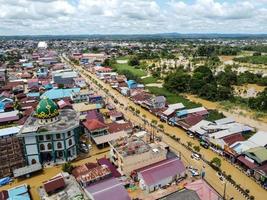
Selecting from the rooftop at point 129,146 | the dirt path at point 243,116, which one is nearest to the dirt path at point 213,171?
the rooftop at point 129,146

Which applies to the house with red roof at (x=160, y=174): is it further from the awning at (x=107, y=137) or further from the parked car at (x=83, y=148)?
the parked car at (x=83, y=148)

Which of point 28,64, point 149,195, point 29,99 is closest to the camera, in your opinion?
point 149,195

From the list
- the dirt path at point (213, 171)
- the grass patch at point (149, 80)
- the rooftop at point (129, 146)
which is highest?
the rooftop at point (129, 146)

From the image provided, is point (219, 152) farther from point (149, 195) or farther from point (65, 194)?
point (65, 194)

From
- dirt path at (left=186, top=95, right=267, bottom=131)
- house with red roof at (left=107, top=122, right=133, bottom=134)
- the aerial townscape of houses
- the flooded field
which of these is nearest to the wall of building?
the aerial townscape of houses

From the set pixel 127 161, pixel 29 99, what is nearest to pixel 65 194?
pixel 127 161

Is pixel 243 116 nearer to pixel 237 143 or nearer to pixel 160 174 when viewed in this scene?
pixel 237 143
